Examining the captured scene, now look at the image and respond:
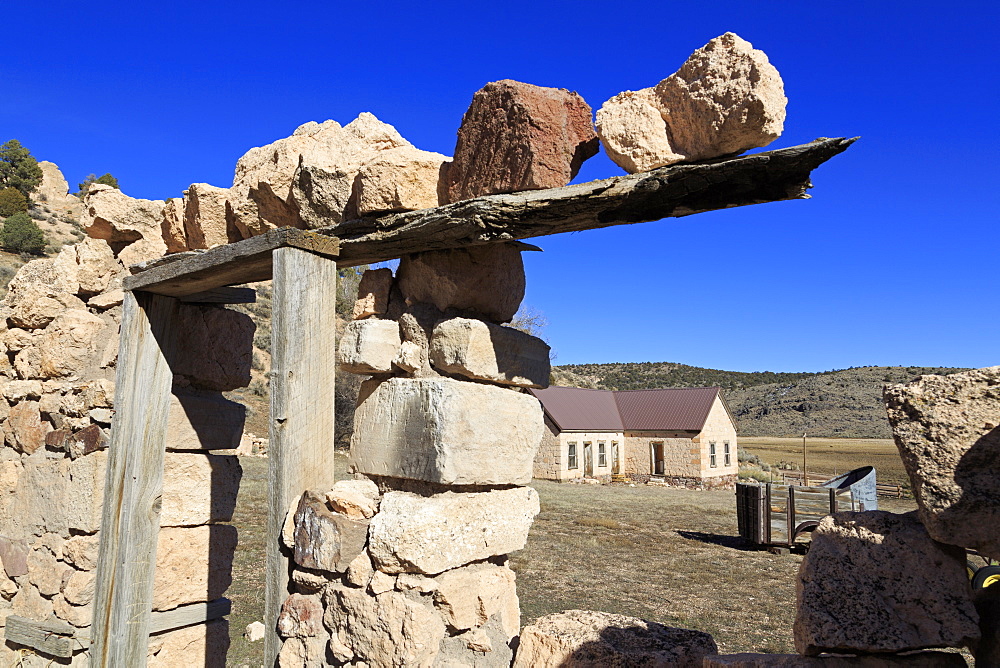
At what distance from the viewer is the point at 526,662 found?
2.41 meters

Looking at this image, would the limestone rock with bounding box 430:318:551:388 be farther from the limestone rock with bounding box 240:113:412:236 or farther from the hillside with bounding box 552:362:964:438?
the hillside with bounding box 552:362:964:438

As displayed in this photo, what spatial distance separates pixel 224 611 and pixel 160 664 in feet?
1.40

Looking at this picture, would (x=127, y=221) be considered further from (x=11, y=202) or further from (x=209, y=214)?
(x=11, y=202)

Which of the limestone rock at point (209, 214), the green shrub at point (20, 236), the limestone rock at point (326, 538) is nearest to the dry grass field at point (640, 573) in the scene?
the limestone rock at point (326, 538)

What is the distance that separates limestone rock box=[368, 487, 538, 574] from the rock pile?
190 cm

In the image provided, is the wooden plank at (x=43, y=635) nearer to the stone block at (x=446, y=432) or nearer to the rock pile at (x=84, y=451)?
the rock pile at (x=84, y=451)

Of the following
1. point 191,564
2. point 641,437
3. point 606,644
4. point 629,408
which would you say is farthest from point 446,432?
point 629,408

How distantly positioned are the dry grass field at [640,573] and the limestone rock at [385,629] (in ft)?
9.39

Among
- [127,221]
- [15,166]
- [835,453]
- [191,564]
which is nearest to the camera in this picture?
[191,564]

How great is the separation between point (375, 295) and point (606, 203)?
1.29 meters

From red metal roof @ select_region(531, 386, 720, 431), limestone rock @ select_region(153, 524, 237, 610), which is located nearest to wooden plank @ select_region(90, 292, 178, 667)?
limestone rock @ select_region(153, 524, 237, 610)

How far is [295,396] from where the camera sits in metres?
2.79

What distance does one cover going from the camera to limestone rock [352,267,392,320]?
10.0ft

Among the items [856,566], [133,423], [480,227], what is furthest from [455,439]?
[133,423]
